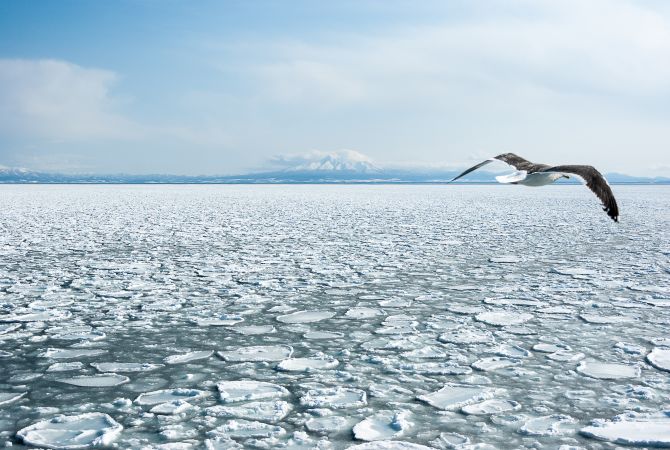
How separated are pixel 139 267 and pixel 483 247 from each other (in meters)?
5.47

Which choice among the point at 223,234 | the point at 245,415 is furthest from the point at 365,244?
the point at 245,415

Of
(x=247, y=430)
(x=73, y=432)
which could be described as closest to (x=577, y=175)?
(x=247, y=430)

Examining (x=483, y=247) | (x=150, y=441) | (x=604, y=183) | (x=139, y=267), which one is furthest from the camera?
(x=483, y=247)

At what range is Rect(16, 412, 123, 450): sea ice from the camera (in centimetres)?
260

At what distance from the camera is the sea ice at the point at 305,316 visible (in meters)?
4.85

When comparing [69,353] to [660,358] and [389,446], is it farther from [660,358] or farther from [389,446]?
[660,358]

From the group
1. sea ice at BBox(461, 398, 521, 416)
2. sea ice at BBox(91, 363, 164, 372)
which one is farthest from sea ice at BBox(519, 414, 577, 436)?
sea ice at BBox(91, 363, 164, 372)

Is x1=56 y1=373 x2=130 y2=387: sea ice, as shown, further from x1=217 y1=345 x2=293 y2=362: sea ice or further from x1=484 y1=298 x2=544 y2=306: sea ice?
x1=484 y1=298 x2=544 y2=306: sea ice

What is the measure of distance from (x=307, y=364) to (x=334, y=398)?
1.98 ft

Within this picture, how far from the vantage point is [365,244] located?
10.1 m

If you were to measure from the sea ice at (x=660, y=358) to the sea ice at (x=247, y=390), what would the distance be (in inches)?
92.2

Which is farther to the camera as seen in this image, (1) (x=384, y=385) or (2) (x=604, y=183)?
(2) (x=604, y=183)

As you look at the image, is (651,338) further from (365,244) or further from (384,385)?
(365,244)

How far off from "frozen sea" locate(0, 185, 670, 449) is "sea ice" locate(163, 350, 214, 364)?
0.02 m
